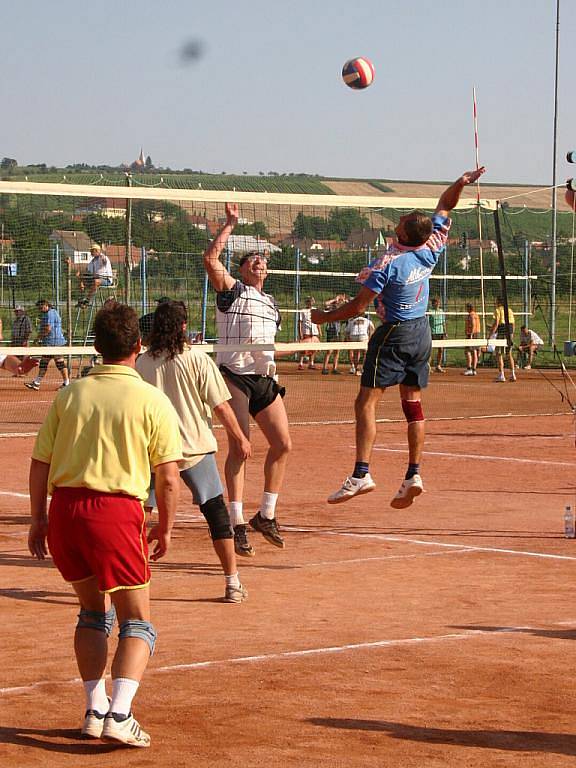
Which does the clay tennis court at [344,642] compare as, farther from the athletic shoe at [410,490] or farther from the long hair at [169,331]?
the long hair at [169,331]

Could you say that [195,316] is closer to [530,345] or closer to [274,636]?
[530,345]

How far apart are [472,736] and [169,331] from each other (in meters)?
3.95

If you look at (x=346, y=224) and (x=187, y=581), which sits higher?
(x=346, y=224)

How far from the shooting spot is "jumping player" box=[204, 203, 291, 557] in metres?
11.1

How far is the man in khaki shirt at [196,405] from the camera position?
9.05m

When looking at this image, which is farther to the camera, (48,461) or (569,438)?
(569,438)

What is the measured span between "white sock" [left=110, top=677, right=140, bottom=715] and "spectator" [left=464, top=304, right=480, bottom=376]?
88.1 feet

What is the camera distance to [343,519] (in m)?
13.0

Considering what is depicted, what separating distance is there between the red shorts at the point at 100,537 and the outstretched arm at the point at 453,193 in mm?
5787

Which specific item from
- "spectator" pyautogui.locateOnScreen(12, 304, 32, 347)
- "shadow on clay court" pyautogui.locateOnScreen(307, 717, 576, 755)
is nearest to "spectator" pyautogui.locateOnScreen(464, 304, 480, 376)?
"spectator" pyautogui.locateOnScreen(12, 304, 32, 347)

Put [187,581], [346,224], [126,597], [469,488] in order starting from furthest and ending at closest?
1. [346,224]
2. [469,488]
3. [187,581]
4. [126,597]

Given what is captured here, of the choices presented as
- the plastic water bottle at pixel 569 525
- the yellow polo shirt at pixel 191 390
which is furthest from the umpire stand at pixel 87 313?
the yellow polo shirt at pixel 191 390

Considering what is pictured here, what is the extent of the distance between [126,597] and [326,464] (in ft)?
36.8

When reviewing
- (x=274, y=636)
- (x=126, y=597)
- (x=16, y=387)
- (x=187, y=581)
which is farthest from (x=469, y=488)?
(x=16, y=387)
